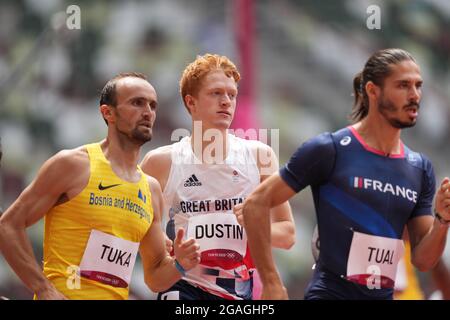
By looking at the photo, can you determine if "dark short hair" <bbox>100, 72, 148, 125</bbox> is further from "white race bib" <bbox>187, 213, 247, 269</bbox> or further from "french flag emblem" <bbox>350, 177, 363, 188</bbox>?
"french flag emblem" <bbox>350, 177, 363, 188</bbox>

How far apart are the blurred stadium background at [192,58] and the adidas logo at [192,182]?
11166 mm

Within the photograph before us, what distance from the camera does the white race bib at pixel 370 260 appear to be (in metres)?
5.44

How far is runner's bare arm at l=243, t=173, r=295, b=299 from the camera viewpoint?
207 inches

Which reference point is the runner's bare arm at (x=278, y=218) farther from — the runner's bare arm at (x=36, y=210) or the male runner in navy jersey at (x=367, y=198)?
the runner's bare arm at (x=36, y=210)

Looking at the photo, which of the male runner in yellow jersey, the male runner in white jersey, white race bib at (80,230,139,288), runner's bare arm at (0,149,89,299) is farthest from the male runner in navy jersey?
Result: runner's bare arm at (0,149,89,299)

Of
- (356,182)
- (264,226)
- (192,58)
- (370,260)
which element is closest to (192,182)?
(264,226)

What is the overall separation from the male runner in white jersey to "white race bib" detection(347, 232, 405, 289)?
113 centimetres

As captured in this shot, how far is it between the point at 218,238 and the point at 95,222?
1.05m

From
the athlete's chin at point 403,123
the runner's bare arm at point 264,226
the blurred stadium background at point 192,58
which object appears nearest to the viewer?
the runner's bare arm at point 264,226

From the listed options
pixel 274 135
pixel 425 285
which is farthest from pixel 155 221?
pixel 425 285

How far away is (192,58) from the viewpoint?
65.2ft

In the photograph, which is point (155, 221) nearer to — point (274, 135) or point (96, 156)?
point (96, 156)

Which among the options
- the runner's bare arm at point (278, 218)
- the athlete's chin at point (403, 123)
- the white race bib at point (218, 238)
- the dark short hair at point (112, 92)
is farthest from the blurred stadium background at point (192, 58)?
the athlete's chin at point (403, 123)
